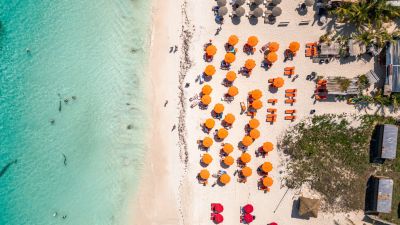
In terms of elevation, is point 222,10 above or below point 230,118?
above

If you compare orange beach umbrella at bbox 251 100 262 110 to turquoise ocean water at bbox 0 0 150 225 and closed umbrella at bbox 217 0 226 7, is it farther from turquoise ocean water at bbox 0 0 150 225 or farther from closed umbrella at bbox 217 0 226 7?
turquoise ocean water at bbox 0 0 150 225

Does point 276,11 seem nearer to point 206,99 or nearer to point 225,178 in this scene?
point 206,99

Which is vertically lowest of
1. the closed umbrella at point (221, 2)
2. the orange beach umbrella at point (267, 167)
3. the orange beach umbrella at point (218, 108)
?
the orange beach umbrella at point (267, 167)

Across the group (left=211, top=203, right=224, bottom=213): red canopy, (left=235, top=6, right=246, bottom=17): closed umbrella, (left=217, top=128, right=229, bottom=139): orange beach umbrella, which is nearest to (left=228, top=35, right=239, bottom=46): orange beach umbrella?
(left=235, top=6, right=246, bottom=17): closed umbrella

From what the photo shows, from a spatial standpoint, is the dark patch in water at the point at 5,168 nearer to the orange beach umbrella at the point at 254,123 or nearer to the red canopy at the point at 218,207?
the red canopy at the point at 218,207

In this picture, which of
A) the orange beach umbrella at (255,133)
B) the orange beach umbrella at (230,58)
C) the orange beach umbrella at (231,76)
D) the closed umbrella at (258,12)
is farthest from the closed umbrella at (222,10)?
the orange beach umbrella at (255,133)

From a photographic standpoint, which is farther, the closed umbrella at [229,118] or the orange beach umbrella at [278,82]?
the closed umbrella at [229,118]

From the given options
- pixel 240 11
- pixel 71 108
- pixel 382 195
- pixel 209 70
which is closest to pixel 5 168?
pixel 71 108
